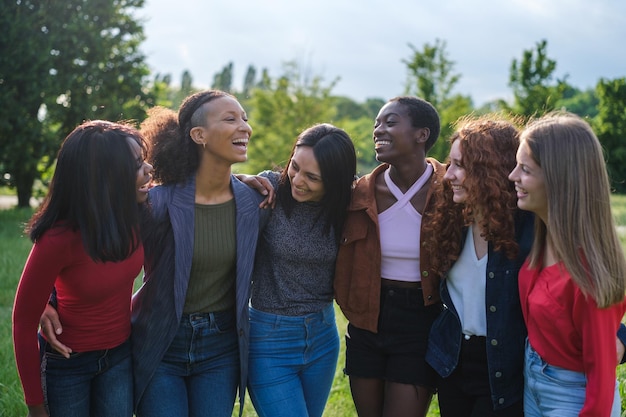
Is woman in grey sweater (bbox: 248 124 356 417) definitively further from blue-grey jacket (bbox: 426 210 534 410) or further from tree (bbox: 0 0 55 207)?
tree (bbox: 0 0 55 207)

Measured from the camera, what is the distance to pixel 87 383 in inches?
126

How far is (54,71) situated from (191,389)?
1489cm

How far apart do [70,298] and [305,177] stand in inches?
53.8

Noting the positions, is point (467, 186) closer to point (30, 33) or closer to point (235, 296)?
point (235, 296)

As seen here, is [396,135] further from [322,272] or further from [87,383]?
[87,383]

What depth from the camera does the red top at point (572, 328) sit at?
2.62 m

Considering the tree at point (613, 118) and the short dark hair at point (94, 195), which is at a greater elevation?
the short dark hair at point (94, 195)

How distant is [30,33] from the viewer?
15539 millimetres

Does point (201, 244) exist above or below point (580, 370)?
above

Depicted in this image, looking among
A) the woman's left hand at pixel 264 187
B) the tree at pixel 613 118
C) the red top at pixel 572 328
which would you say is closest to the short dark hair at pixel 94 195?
the woman's left hand at pixel 264 187

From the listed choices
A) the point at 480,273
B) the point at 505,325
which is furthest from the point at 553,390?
the point at 480,273

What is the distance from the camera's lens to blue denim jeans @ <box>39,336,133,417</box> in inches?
122

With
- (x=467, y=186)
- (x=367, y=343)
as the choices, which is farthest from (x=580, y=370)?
(x=367, y=343)

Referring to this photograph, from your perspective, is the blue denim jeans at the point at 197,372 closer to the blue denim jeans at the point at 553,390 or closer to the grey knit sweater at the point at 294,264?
the grey knit sweater at the point at 294,264
